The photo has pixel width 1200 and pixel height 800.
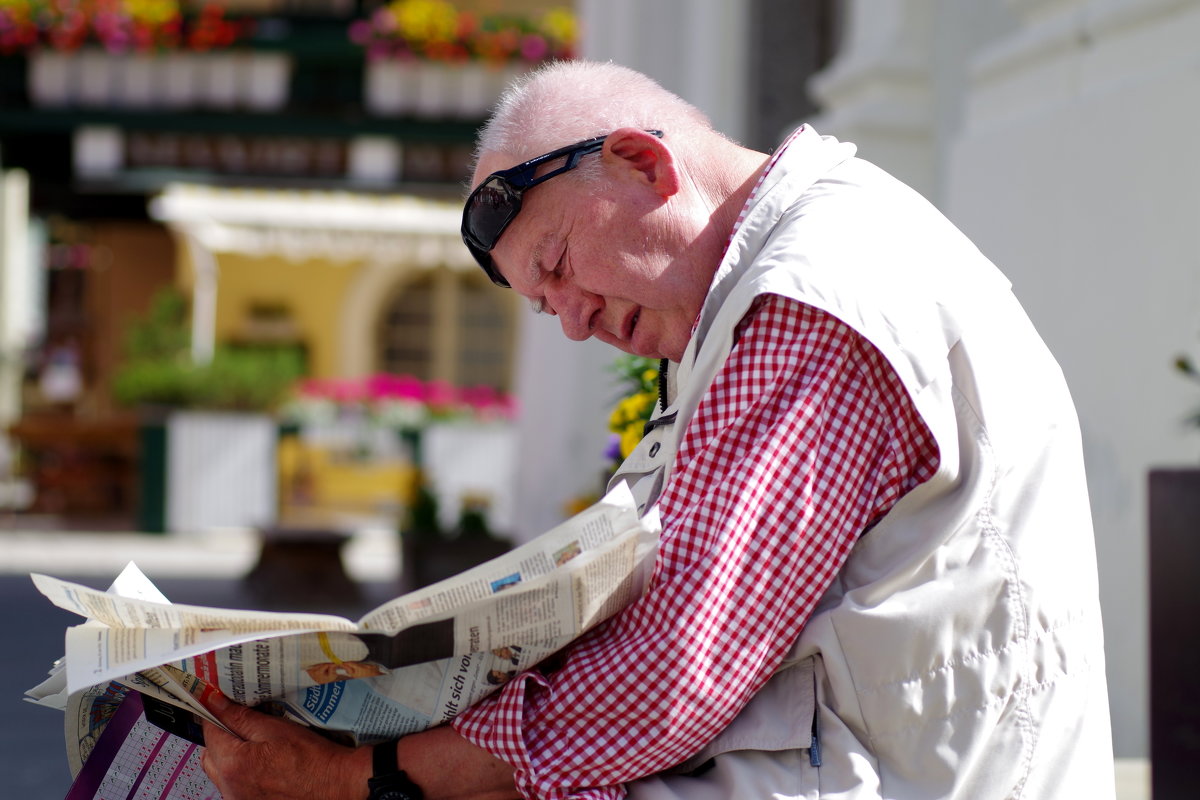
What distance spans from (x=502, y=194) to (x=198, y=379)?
1070cm

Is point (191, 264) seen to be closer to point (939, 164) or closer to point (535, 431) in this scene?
point (535, 431)

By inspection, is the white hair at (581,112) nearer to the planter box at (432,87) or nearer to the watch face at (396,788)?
the watch face at (396,788)

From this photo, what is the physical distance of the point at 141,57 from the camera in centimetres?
1521

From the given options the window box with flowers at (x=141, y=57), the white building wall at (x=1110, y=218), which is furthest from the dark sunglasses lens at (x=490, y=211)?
the window box with flowers at (x=141, y=57)

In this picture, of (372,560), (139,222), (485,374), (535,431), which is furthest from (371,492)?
(139,222)

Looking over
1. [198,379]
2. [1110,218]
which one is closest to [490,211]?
[1110,218]

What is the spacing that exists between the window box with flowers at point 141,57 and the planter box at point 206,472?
5.00 meters

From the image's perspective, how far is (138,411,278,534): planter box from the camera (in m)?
11.7

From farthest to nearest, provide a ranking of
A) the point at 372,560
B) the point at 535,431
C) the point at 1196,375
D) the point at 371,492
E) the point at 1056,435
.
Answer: the point at 371,492
the point at 372,560
the point at 535,431
the point at 1196,375
the point at 1056,435

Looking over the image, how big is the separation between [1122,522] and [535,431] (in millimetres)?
4497

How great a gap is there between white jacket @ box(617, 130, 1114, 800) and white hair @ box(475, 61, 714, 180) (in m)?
0.27

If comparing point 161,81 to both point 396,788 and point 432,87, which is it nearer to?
point 432,87

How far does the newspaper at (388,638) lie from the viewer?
1.37 m

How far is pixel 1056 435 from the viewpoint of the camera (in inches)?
58.5
